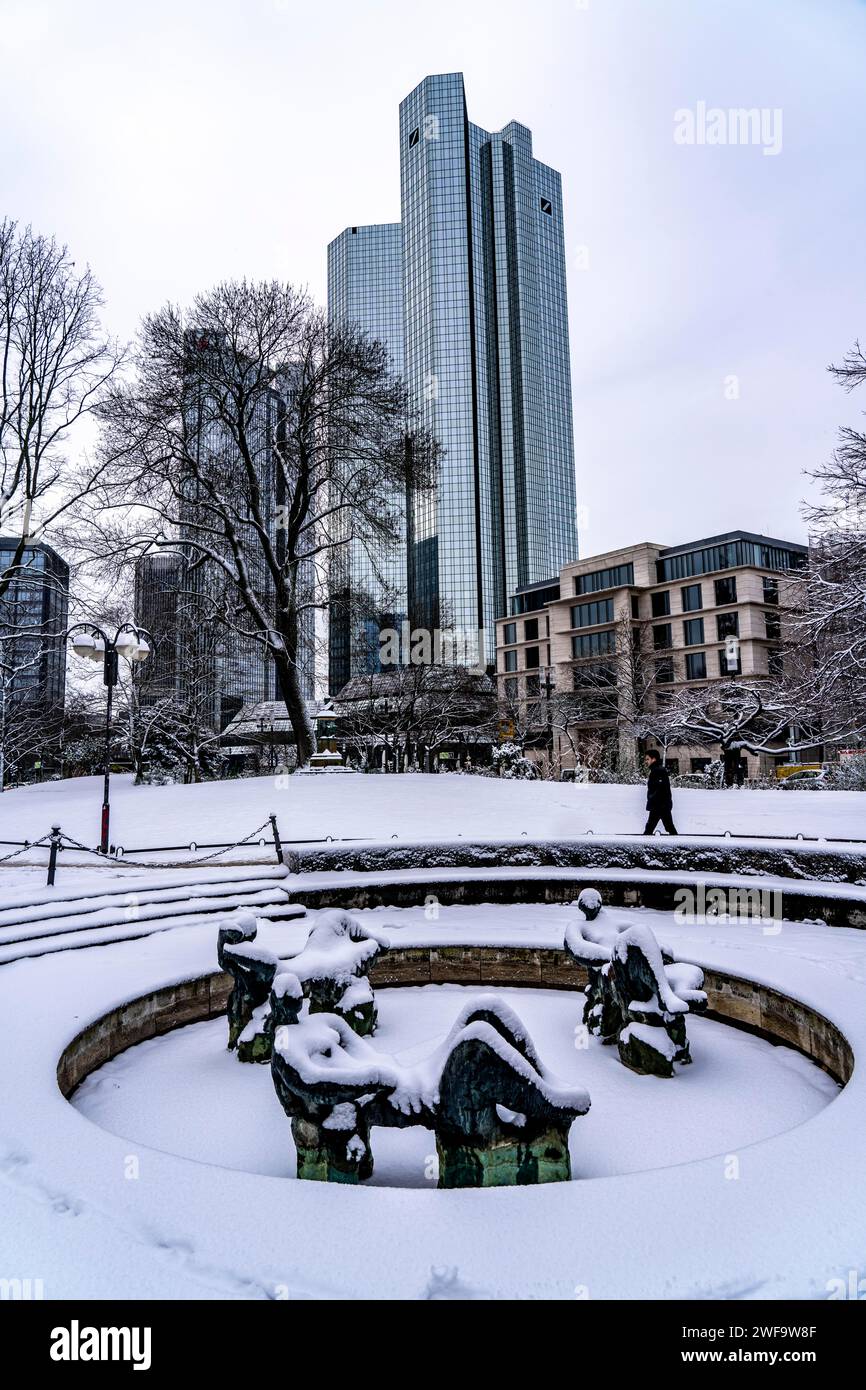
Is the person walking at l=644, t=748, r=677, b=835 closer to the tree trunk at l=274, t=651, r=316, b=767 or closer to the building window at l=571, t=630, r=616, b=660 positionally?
the tree trunk at l=274, t=651, r=316, b=767

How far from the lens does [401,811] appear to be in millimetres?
18812

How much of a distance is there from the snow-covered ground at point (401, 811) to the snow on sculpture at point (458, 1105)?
11.6 meters

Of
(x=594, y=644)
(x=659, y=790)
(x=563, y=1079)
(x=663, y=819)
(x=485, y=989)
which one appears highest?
(x=594, y=644)

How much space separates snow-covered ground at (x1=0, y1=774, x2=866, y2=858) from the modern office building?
4.76 m

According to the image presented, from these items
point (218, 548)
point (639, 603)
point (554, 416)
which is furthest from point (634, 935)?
point (554, 416)

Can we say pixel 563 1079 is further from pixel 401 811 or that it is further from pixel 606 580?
pixel 606 580

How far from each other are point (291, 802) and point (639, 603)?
178 feet

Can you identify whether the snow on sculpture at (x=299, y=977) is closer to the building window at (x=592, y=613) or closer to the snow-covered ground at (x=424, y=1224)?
the snow-covered ground at (x=424, y=1224)

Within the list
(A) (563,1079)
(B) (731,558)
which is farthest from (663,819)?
(B) (731,558)

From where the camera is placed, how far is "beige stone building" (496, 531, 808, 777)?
5741 cm

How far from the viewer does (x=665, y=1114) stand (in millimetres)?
5141

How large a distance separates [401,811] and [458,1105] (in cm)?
1521

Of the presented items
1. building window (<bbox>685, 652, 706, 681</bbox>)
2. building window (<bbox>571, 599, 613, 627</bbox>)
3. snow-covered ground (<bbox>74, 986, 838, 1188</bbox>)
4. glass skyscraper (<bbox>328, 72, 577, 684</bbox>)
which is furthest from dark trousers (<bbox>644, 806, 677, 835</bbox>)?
glass skyscraper (<bbox>328, 72, 577, 684</bbox>)

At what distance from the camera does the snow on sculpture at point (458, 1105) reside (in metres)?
3.64
